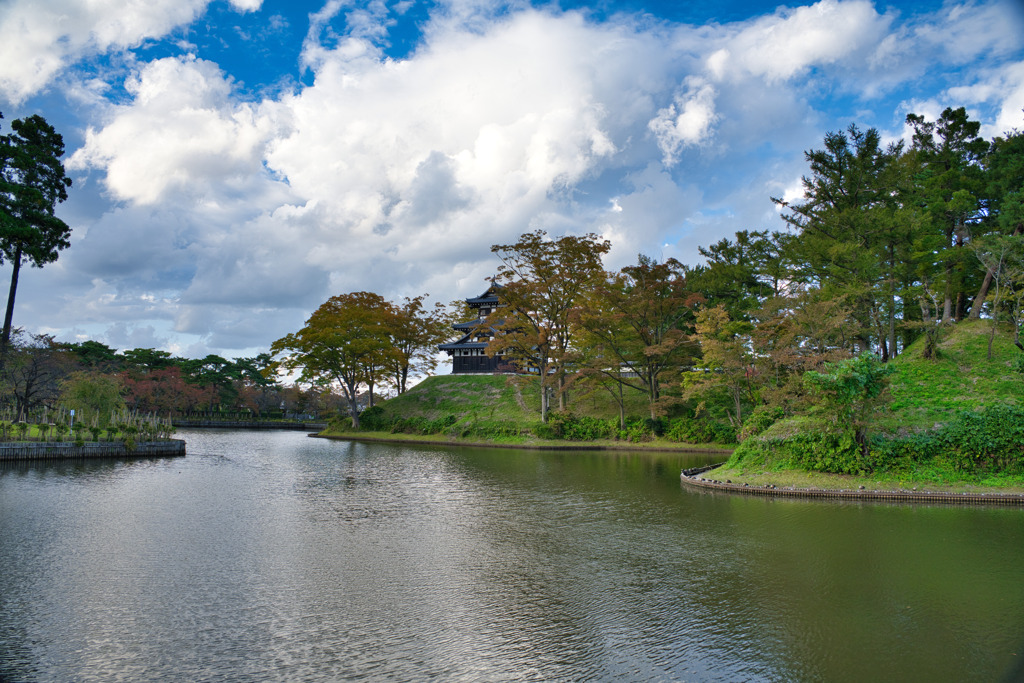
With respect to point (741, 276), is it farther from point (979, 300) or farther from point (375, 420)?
point (375, 420)

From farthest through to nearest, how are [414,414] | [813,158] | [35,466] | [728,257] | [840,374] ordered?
[414,414] → [728,257] → [813,158] → [35,466] → [840,374]

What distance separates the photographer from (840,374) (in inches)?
696

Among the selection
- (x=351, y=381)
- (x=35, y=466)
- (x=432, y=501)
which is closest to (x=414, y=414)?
(x=351, y=381)

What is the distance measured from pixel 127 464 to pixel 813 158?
38.1m

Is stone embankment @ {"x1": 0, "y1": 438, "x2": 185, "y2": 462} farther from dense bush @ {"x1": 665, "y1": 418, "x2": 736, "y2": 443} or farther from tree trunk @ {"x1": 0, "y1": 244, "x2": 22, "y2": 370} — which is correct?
dense bush @ {"x1": 665, "y1": 418, "x2": 736, "y2": 443}

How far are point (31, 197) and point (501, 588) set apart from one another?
31226 millimetres

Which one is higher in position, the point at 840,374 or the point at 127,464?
the point at 840,374

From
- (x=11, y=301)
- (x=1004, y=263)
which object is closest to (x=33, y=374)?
(x=11, y=301)

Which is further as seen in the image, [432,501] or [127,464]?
[127,464]

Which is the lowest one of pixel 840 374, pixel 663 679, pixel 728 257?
pixel 663 679

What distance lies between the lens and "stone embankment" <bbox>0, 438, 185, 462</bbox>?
24.8 metres

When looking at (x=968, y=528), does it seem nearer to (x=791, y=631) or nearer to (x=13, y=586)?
(x=791, y=631)

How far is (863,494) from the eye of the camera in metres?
17.3

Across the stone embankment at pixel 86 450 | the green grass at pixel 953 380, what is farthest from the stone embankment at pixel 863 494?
the stone embankment at pixel 86 450
